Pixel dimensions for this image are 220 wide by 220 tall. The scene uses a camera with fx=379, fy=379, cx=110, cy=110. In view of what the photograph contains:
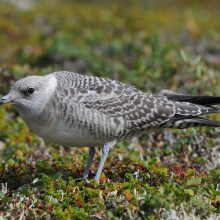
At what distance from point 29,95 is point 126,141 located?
9.18 ft

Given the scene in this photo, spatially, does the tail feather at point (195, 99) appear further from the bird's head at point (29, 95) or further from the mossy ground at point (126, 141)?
the bird's head at point (29, 95)

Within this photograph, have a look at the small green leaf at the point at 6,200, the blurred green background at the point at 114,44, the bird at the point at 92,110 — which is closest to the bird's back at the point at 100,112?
the bird at the point at 92,110

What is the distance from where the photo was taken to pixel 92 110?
524cm

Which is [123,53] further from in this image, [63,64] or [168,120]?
[168,120]

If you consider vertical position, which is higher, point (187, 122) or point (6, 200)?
point (187, 122)

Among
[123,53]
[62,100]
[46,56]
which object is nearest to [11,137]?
[62,100]

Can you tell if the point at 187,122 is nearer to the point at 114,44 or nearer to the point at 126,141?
the point at 126,141

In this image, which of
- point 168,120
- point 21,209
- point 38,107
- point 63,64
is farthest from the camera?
point 63,64

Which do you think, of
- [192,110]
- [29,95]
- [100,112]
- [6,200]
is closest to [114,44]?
[192,110]

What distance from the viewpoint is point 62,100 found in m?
5.15

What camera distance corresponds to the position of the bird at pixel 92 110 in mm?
5090

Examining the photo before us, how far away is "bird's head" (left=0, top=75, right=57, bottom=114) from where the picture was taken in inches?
200

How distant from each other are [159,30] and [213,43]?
1.82 metres

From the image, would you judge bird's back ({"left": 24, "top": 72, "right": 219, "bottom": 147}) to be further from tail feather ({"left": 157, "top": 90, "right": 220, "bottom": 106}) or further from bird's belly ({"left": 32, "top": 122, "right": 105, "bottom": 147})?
tail feather ({"left": 157, "top": 90, "right": 220, "bottom": 106})
